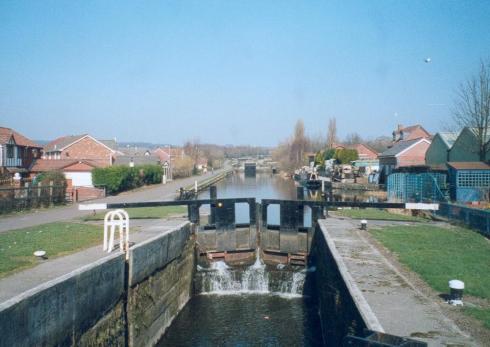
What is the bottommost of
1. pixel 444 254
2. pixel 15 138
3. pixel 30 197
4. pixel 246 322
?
pixel 246 322

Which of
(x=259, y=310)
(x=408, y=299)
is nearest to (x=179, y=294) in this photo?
(x=259, y=310)

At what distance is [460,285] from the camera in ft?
27.1

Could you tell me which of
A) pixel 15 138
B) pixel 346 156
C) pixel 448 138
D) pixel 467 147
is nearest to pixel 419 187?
pixel 467 147

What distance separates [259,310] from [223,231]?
16.8ft

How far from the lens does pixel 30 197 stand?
2328 centimetres

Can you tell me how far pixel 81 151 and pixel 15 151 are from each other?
17687 millimetres

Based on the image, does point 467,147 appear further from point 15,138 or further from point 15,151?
point 15,138

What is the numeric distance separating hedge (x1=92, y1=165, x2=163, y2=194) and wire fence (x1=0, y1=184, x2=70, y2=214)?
9464mm

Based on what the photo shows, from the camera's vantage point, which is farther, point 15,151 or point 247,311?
point 15,151

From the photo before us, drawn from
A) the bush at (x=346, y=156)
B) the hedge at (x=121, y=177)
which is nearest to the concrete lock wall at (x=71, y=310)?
the hedge at (x=121, y=177)

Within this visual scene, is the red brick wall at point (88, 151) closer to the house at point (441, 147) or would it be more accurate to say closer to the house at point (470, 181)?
the house at point (441, 147)

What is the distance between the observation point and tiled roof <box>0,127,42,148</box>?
37.9 meters

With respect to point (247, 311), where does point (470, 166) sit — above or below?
above

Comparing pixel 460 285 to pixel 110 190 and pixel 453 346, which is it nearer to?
pixel 453 346
